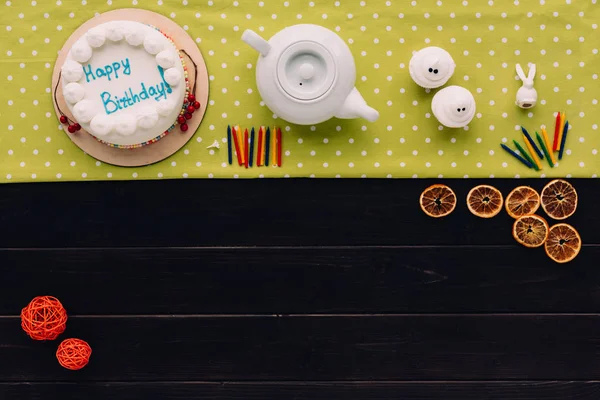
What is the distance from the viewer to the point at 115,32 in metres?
0.88

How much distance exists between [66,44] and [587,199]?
1022 mm

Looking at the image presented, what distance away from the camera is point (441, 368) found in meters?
0.99

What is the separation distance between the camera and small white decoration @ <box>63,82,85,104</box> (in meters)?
0.88

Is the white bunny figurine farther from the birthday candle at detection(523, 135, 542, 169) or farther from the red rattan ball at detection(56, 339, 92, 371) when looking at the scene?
the red rattan ball at detection(56, 339, 92, 371)

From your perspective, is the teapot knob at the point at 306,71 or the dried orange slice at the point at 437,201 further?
the dried orange slice at the point at 437,201

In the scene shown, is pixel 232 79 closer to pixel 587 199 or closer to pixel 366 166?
pixel 366 166

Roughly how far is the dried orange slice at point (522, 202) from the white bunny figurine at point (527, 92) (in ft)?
0.51

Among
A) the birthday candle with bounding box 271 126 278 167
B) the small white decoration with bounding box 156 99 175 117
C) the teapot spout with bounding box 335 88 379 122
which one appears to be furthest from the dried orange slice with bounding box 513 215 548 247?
the small white decoration with bounding box 156 99 175 117

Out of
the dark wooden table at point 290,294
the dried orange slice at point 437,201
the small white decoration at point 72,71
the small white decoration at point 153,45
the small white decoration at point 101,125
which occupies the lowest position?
the dark wooden table at point 290,294

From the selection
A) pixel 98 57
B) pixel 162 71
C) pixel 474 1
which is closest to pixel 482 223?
pixel 474 1

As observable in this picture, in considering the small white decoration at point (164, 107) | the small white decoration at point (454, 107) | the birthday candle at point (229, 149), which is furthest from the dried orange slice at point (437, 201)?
the small white decoration at point (164, 107)

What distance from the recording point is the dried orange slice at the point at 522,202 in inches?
37.3

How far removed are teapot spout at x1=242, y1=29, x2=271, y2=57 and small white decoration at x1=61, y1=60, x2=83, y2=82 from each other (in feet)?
0.98

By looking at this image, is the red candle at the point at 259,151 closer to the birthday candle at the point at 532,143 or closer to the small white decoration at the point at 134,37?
the small white decoration at the point at 134,37
